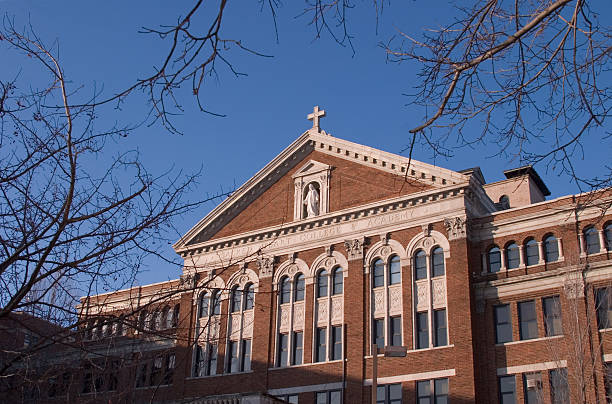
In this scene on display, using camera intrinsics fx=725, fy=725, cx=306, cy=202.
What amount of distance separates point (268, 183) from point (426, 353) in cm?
1396

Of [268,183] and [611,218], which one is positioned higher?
[268,183]

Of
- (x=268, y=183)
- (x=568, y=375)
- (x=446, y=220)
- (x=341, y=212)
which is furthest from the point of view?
(x=268, y=183)

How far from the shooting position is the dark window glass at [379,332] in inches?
1332

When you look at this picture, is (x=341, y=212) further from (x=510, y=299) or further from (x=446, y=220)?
(x=510, y=299)

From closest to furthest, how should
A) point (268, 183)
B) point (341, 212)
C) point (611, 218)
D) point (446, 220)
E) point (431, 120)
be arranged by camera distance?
point (431, 120) < point (611, 218) < point (446, 220) < point (341, 212) < point (268, 183)

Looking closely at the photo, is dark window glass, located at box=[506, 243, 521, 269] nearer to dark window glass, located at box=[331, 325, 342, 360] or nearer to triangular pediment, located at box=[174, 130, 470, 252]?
triangular pediment, located at box=[174, 130, 470, 252]

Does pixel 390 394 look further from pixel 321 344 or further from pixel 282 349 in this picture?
pixel 282 349

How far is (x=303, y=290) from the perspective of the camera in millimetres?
37562

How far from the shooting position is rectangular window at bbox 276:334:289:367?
36.4 metres

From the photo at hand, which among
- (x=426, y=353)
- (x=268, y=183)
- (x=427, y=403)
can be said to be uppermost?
(x=268, y=183)

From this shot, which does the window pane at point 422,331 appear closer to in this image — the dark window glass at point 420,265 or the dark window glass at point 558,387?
the dark window glass at point 420,265

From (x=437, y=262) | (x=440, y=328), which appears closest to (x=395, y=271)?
(x=437, y=262)

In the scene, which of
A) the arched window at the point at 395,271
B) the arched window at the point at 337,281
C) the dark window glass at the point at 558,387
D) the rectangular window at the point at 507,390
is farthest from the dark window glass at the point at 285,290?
the dark window glass at the point at 558,387

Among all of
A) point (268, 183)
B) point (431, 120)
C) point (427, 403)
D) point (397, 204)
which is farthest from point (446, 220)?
point (431, 120)
